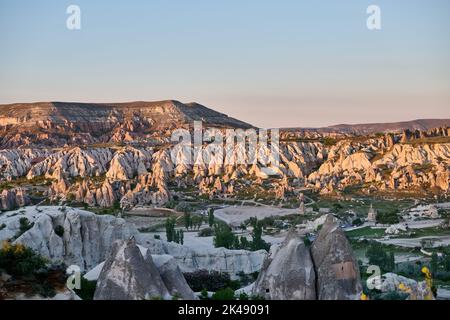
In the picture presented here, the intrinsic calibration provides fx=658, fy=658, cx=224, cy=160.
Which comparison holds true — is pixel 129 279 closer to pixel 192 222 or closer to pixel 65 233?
pixel 65 233

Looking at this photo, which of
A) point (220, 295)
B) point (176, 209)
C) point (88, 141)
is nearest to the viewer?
point (220, 295)

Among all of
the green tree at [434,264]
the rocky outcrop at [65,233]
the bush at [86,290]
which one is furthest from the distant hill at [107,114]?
the bush at [86,290]

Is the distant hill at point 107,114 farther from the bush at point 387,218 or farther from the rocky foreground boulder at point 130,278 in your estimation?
the rocky foreground boulder at point 130,278

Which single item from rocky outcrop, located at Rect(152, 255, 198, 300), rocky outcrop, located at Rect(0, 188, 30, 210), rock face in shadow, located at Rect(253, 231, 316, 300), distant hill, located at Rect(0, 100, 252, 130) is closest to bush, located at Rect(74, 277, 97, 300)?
rocky outcrop, located at Rect(152, 255, 198, 300)

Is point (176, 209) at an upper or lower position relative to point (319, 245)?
lower

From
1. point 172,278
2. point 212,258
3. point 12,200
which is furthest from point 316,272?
point 12,200

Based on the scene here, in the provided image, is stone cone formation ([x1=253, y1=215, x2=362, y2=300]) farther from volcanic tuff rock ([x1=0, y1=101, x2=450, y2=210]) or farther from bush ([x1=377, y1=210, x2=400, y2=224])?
volcanic tuff rock ([x1=0, y1=101, x2=450, y2=210])
